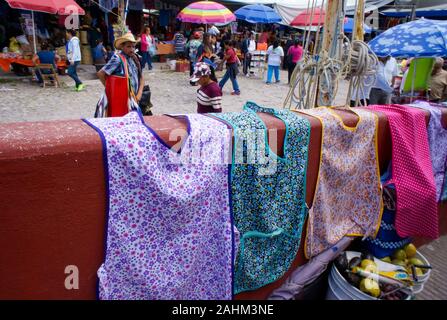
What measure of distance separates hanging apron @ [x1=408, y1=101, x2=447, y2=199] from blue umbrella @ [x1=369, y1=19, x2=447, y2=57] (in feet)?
5.66

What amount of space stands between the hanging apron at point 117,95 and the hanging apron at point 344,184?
2301 mm

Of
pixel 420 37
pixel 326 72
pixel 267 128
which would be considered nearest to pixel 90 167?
pixel 267 128

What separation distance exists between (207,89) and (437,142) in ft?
8.27

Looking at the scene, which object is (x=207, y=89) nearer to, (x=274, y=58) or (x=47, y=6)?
(x=47, y=6)

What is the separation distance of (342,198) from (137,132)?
1.75 meters

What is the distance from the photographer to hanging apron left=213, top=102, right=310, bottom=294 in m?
2.05

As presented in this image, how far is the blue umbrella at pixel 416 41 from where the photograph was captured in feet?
14.8

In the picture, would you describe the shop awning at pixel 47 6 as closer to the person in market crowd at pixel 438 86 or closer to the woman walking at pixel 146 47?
the woman walking at pixel 146 47

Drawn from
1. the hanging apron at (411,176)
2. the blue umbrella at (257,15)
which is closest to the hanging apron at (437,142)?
the hanging apron at (411,176)

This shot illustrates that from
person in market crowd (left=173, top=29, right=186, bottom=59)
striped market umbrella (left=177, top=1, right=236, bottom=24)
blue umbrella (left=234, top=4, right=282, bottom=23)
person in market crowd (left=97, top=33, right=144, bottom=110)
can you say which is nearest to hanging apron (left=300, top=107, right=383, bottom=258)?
person in market crowd (left=97, top=33, right=144, bottom=110)

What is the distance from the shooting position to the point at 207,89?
13.7 feet

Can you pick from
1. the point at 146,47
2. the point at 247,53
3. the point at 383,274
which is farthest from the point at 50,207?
the point at 247,53

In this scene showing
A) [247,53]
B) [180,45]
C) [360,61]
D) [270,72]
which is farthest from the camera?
[180,45]
